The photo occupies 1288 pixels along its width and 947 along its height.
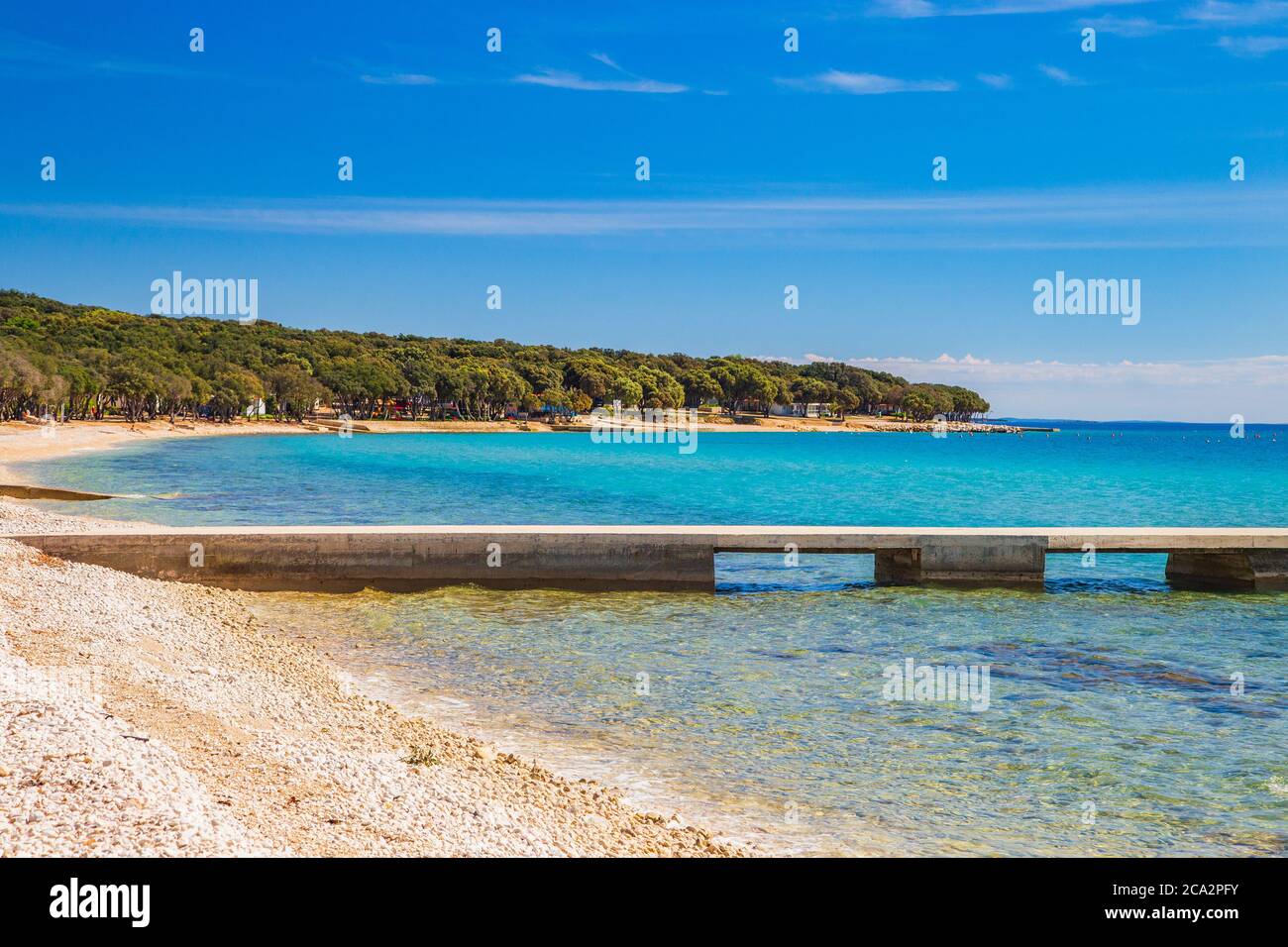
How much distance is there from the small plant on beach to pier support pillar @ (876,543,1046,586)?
1437cm

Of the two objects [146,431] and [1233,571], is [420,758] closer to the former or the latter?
[1233,571]

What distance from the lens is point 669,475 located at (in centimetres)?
6544

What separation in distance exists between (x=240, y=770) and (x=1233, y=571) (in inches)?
843

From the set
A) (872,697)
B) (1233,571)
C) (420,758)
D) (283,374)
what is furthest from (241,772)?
(283,374)

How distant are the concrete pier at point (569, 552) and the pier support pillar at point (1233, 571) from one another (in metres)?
0.03

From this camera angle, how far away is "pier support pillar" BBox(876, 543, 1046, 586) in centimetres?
2106

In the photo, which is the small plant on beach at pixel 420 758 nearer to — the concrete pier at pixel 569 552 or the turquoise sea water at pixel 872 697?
the turquoise sea water at pixel 872 697

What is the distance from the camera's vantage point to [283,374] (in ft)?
434

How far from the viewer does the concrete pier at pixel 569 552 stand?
19.2m
